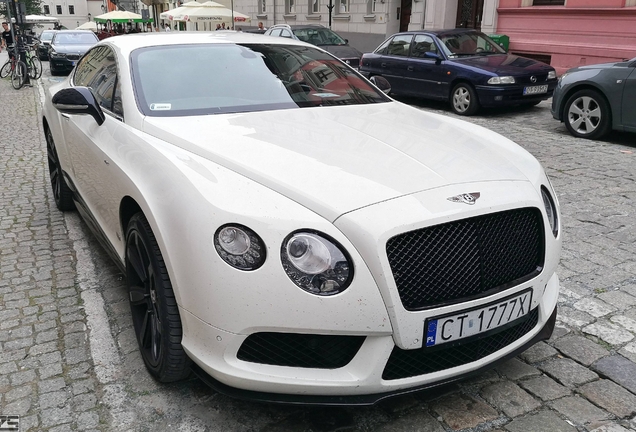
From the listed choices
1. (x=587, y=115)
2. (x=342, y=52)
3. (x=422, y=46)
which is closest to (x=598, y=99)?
(x=587, y=115)

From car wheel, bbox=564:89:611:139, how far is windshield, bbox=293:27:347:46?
8.74 meters

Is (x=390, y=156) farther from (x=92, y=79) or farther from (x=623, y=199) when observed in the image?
(x=623, y=199)

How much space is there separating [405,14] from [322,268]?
2183 centimetres

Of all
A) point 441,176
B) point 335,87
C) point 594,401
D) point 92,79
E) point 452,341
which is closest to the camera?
point 452,341

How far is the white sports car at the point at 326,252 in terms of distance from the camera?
2080 mm

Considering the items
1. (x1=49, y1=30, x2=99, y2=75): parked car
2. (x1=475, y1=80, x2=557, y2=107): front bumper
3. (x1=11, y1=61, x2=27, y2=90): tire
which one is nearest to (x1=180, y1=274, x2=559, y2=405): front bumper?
(x1=475, y1=80, x2=557, y2=107): front bumper

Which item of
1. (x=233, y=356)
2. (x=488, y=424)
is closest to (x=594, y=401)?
(x=488, y=424)

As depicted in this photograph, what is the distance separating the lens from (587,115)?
26.8ft

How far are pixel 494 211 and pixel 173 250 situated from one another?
1238 millimetres

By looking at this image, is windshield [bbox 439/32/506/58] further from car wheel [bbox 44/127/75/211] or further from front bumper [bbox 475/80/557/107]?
car wheel [bbox 44/127/75/211]

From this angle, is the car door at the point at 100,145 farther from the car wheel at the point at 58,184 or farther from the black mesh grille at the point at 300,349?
the black mesh grille at the point at 300,349

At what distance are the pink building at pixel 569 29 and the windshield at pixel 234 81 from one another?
11.8 metres

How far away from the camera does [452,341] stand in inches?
87.0

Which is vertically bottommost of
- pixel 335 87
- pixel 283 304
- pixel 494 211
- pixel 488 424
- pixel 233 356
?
pixel 488 424
